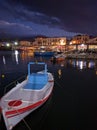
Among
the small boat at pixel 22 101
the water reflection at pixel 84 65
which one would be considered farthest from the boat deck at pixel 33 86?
the water reflection at pixel 84 65

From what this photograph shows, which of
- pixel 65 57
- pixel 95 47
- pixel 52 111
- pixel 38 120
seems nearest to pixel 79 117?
pixel 52 111

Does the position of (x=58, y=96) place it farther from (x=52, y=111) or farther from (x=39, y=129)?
(x=39, y=129)

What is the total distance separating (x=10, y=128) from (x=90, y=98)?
9.36 meters

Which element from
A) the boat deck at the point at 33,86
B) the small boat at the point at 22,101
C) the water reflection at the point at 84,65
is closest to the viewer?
the small boat at the point at 22,101

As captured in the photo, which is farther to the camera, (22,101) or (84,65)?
(84,65)

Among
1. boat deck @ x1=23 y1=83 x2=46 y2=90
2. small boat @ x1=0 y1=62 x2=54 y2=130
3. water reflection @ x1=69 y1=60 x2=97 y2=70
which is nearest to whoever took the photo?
small boat @ x1=0 y1=62 x2=54 y2=130

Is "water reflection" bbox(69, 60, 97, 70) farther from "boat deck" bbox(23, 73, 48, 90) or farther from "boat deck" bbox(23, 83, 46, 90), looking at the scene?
"boat deck" bbox(23, 83, 46, 90)

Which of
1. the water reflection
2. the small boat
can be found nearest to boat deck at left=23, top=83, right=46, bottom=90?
the small boat

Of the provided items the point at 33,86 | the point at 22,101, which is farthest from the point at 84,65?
the point at 22,101

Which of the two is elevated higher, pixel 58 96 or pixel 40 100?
pixel 40 100

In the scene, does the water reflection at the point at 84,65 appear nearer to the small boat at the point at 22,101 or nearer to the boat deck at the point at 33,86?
the boat deck at the point at 33,86

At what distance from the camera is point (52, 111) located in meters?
12.4

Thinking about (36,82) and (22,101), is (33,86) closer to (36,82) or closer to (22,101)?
(36,82)

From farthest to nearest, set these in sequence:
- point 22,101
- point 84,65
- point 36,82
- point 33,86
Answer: point 84,65 < point 36,82 < point 33,86 < point 22,101
